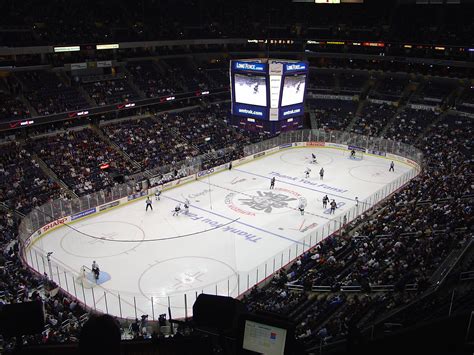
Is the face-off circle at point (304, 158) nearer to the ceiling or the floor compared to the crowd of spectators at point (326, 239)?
nearer to the floor

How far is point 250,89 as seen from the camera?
Answer: 2942cm

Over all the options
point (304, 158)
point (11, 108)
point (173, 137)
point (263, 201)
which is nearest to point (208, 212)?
point (263, 201)

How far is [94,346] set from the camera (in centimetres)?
362

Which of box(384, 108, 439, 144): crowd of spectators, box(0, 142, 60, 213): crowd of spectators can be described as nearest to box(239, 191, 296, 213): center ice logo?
box(0, 142, 60, 213): crowd of spectators

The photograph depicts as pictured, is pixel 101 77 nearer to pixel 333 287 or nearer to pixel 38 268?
pixel 38 268

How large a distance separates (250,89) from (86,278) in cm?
1511

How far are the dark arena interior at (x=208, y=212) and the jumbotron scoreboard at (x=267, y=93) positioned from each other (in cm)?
11

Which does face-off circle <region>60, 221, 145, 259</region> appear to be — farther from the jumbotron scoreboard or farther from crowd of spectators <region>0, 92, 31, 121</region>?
crowd of spectators <region>0, 92, 31, 121</region>

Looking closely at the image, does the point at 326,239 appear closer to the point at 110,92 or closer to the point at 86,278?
the point at 86,278

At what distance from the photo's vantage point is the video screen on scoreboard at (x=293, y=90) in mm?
29281

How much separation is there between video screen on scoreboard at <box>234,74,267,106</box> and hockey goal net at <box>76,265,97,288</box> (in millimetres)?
14311

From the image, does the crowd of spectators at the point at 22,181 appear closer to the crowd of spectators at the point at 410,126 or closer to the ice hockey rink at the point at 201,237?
the ice hockey rink at the point at 201,237

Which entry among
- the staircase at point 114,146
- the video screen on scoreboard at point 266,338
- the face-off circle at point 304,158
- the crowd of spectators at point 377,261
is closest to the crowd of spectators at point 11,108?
the staircase at point 114,146

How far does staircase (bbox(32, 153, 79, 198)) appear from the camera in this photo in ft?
103
